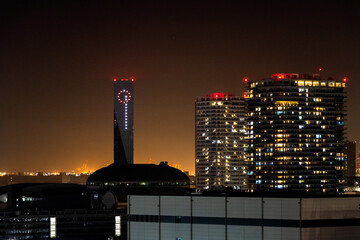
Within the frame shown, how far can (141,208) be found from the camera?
122688 mm

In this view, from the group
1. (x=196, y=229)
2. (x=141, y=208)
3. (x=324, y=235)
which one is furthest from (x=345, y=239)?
(x=141, y=208)

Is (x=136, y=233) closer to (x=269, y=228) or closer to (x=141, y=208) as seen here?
(x=141, y=208)

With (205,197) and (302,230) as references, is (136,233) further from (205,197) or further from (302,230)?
(302,230)

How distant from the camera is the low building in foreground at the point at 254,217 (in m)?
114

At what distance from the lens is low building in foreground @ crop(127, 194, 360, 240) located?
114m

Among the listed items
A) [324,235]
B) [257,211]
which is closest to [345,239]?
[324,235]

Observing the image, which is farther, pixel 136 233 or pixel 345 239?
pixel 136 233

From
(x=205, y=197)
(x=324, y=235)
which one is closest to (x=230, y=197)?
(x=205, y=197)

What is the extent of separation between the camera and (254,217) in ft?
379

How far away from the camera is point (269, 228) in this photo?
11462 centimetres

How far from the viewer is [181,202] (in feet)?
393

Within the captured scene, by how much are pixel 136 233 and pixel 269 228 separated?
62.0 feet

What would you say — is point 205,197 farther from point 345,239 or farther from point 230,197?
point 345,239

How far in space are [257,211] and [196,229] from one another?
8.79 metres
